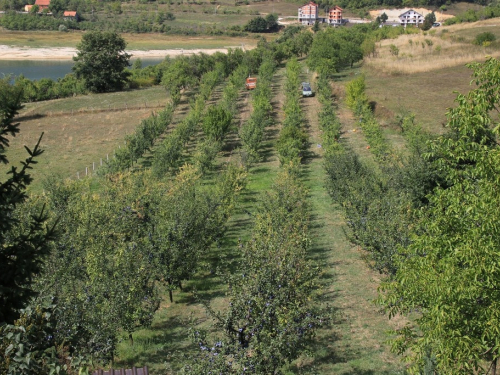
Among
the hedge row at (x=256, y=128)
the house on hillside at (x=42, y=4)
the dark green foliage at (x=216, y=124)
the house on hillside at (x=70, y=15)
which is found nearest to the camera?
the hedge row at (x=256, y=128)

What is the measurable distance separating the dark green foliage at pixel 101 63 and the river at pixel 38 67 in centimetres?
2012

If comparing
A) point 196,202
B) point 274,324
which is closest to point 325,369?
point 274,324

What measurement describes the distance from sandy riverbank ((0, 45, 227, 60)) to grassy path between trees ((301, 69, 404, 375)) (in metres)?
88.1

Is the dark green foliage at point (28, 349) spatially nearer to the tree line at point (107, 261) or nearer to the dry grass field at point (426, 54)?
the tree line at point (107, 261)

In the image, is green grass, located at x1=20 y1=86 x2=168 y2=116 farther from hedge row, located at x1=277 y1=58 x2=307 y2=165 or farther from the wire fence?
Answer: hedge row, located at x1=277 y1=58 x2=307 y2=165

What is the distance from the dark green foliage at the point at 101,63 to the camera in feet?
224

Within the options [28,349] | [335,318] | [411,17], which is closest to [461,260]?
[28,349]

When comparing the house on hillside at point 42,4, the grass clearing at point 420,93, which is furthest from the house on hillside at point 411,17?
the house on hillside at point 42,4

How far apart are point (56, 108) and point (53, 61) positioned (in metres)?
50.4

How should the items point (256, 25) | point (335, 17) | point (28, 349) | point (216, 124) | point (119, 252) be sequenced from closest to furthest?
1. point (28, 349)
2. point (119, 252)
3. point (216, 124)
4. point (256, 25)
5. point (335, 17)

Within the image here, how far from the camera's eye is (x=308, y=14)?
155 metres

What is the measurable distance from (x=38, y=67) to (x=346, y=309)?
91.9m

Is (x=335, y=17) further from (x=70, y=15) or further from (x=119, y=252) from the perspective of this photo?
(x=119, y=252)

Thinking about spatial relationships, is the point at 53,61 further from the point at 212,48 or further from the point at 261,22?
the point at 261,22
